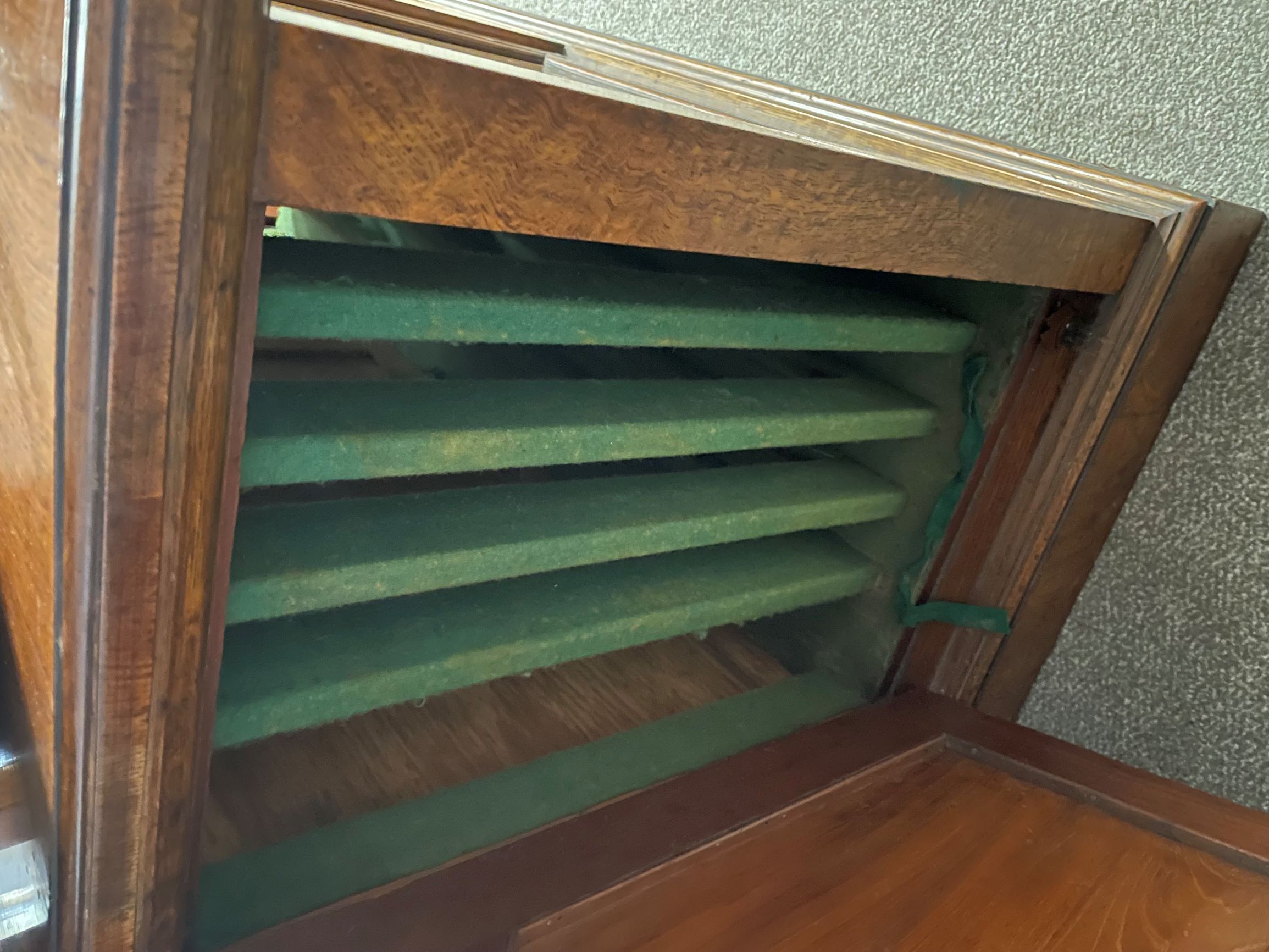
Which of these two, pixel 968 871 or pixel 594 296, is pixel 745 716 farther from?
pixel 594 296

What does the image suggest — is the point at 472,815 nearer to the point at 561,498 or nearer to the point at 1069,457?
the point at 561,498

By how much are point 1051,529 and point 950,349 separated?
Result: 0.75 feet

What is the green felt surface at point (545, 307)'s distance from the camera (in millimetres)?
495

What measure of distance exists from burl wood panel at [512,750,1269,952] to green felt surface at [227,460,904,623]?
24cm

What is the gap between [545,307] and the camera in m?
0.58

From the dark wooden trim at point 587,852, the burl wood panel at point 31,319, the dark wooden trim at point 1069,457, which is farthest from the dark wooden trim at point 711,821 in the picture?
the burl wood panel at point 31,319

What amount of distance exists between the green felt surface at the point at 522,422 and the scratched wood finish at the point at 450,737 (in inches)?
13.5

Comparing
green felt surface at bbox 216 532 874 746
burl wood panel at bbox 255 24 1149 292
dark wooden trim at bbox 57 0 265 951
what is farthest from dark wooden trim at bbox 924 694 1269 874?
dark wooden trim at bbox 57 0 265 951

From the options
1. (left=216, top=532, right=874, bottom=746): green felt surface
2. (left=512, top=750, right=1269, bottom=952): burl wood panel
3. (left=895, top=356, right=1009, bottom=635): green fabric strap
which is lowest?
(left=512, top=750, right=1269, bottom=952): burl wood panel

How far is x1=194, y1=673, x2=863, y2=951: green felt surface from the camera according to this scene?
61 centimetres

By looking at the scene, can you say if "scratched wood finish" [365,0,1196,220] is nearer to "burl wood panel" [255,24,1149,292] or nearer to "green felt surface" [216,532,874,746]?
"burl wood panel" [255,24,1149,292]

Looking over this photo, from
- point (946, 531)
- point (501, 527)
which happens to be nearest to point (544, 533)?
point (501, 527)

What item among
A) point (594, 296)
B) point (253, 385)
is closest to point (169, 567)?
point (253, 385)

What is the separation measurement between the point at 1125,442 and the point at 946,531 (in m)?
0.22
